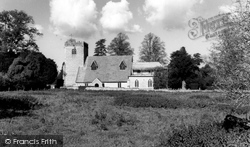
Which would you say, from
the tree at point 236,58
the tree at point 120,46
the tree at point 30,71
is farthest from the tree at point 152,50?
the tree at point 236,58

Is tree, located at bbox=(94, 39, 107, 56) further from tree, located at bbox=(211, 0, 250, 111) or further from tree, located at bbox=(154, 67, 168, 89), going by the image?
tree, located at bbox=(211, 0, 250, 111)

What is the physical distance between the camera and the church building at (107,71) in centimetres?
5654

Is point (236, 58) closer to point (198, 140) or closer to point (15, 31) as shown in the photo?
point (198, 140)

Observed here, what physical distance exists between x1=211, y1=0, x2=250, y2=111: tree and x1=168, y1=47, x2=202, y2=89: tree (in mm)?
50801

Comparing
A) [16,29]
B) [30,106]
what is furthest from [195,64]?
[30,106]

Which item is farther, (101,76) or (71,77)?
(71,77)

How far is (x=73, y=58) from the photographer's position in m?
65.6

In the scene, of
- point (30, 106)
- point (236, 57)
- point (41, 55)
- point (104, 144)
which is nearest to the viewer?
point (236, 57)

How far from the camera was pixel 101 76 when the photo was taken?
58.7 m

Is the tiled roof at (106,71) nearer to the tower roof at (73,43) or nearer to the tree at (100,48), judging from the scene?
the tower roof at (73,43)

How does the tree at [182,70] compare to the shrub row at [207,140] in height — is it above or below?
above

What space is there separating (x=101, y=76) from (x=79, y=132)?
4868cm

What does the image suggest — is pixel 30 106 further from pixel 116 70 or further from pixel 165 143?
pixel 116 70

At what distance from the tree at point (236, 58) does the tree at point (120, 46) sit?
7085cm
